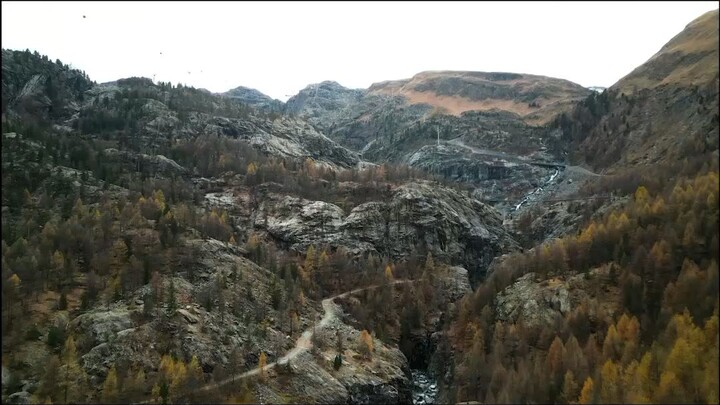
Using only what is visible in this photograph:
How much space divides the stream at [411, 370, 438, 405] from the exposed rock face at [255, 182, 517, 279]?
50225mm

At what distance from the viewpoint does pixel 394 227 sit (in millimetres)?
172375

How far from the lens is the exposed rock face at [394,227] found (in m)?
163

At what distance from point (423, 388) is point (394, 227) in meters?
69.7

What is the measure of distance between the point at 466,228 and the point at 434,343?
207 ft

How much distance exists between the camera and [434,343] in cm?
12556

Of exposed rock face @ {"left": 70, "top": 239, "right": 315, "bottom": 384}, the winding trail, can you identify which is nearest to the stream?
the winding trail

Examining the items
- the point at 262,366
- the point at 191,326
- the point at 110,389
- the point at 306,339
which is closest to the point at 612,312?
the point at 306,339

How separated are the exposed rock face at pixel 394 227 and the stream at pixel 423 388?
165 ft

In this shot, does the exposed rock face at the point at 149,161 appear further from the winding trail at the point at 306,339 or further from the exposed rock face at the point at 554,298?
the exposed rock face at the point at 554,298

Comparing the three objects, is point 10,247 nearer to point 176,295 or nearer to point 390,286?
point 176,295

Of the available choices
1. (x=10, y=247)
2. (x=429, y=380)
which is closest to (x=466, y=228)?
(x=429, y=380)

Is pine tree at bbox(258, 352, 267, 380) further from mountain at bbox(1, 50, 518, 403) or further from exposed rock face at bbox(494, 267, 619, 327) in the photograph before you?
exposed rock face at bbox(494, 267, 619, 327)

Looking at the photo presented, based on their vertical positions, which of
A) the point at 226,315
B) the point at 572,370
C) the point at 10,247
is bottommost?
the point at 572,370

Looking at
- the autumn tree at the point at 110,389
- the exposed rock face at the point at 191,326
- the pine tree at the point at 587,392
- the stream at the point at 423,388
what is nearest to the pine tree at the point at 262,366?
the exposed rock face at the point at 191,326
